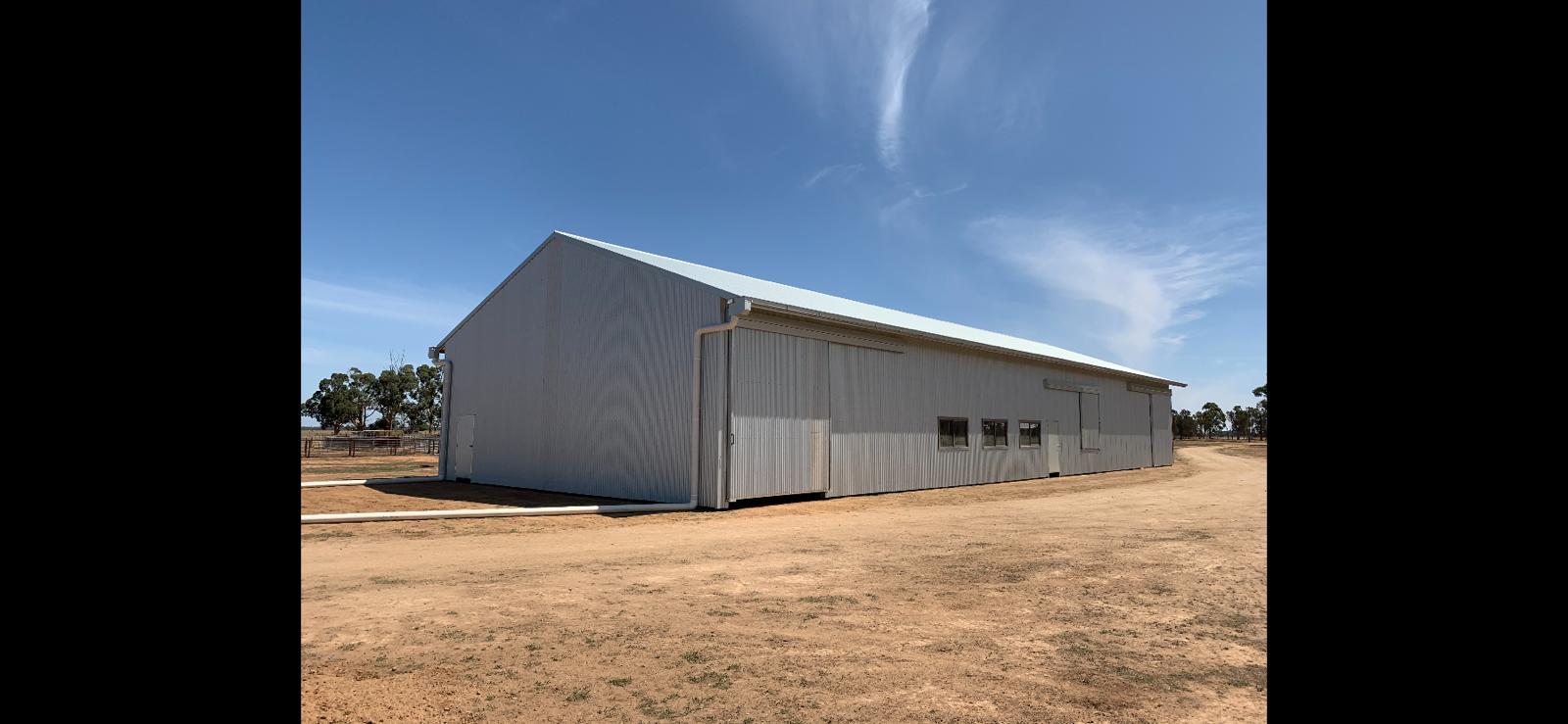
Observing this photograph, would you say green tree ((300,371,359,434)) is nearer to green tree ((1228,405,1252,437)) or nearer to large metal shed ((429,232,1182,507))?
large metal shed ((429,232,1182,507))

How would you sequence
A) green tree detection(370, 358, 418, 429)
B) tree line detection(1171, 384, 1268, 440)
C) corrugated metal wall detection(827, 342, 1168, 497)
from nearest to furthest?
corrugated metal wall detection(827, 342, 1168, 497), green tree detection(370, 358, 418, 429), tree line detection(1171, 384, 1268, 440)

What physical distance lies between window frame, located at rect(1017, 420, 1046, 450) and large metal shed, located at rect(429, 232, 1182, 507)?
0.19 feet

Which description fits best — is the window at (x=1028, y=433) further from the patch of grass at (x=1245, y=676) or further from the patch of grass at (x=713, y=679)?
the patch of grass at (x=713, y=679)

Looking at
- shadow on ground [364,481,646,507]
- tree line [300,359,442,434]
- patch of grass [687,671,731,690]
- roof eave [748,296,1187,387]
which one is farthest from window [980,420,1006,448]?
tree line [300,359,442,434]

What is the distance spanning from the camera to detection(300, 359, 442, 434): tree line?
71875 mm

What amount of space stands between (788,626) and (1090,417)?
23564mm

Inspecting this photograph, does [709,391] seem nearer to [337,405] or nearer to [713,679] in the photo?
[713,679]

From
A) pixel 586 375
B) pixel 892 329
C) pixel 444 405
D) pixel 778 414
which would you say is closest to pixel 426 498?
pixel 586 375

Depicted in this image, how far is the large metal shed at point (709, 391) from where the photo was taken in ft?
47.3

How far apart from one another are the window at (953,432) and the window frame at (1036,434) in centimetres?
300
